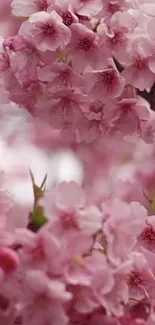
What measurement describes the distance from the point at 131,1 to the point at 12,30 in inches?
42.3

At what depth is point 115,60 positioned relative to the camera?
31.8 inches

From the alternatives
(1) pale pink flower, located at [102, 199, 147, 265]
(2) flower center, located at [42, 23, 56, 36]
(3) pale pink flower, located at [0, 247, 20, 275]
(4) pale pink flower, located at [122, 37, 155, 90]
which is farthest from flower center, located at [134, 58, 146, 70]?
(3) pale pink flower, located at [0, 247, 20, 275]

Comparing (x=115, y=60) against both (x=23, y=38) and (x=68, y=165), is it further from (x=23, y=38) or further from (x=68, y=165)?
(x=68, y=165)

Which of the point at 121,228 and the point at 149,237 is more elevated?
the point at 121,228

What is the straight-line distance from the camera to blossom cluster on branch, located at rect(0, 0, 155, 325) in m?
0.55

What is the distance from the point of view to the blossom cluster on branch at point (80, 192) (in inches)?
21.7

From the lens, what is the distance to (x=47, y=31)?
0.74 metres

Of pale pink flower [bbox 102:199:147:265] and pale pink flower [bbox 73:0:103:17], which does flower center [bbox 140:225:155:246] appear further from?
pale pink flower [bbox 73:0:103:17]

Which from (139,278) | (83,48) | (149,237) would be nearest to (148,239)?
(149,237)

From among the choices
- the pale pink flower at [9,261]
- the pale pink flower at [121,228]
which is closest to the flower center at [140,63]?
the pale pink flower at [121,228]

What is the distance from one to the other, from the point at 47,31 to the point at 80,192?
23 centimetres

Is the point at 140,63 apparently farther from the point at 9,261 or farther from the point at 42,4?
the point at 9,261

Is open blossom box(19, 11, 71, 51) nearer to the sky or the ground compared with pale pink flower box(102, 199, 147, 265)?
nearer to the sky

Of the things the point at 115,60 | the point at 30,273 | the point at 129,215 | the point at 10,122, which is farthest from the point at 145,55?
the point at 10,122
